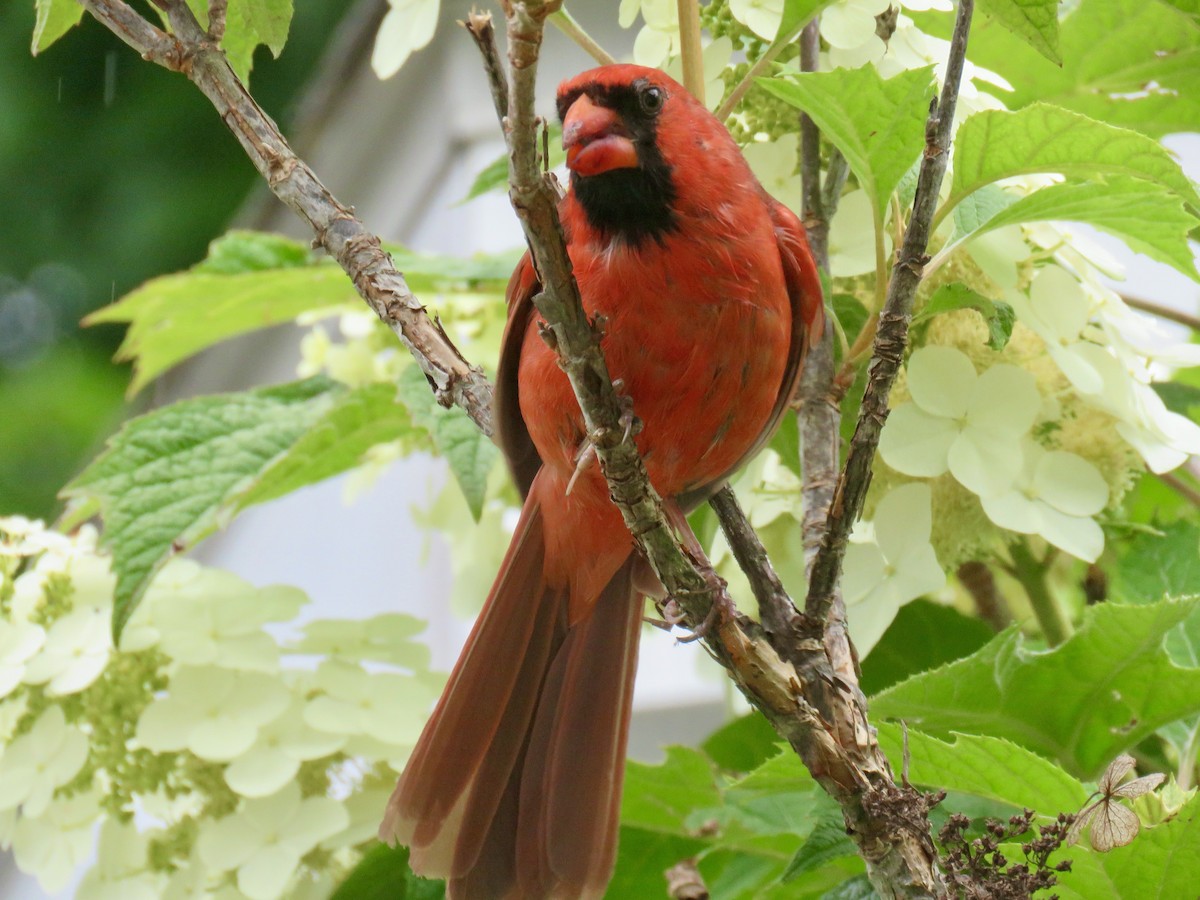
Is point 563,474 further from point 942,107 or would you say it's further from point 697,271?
point 942,107

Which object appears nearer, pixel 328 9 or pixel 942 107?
pixel 942 107

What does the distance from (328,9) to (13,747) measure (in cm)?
408

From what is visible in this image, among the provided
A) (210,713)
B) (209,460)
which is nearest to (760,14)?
(209,460)

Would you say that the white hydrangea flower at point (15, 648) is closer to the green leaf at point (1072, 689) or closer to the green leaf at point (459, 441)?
the green leaf at point (459, 441)

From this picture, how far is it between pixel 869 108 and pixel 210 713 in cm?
83

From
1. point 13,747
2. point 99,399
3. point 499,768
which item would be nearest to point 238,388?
point 99,399

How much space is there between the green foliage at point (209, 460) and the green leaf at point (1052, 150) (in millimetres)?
663

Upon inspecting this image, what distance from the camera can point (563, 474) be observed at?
1334mm

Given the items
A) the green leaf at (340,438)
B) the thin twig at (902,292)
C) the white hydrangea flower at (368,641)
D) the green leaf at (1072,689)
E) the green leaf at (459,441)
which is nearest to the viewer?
the thin twig at (902,292)

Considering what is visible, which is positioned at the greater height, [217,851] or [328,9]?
[328,9]

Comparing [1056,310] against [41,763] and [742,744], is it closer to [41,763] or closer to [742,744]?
[742,744]

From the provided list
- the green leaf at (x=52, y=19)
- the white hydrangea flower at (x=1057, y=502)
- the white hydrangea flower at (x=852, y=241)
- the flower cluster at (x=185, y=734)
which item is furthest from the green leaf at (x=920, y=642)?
the green leaf at (x=52, y=19)

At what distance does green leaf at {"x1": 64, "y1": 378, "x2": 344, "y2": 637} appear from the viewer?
1.32 meters

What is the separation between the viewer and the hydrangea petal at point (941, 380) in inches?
46.7
